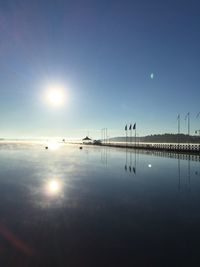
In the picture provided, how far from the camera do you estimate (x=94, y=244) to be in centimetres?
999

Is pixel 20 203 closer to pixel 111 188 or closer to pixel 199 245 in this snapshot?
pixel 111 188

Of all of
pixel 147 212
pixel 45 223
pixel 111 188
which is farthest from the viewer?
pixel 111 188

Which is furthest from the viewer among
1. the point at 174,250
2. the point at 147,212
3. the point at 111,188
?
the point at 111,188

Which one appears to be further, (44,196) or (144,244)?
(44,196)

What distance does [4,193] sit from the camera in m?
19.4

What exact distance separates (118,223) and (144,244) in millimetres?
2724

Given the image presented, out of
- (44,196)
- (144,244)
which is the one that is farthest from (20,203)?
(144,244)

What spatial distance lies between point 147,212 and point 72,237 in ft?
18.6

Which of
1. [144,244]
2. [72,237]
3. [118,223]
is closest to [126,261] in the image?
[144,244]

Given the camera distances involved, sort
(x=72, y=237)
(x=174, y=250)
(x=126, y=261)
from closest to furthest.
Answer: (x=126, y=261)
(x=174, y=250)
(x=72, y=237)

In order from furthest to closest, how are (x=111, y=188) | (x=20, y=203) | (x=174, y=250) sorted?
(x=111, y=188)
(x=20, y=203)
(x=174, y=250)

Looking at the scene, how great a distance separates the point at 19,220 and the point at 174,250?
8.07 metres

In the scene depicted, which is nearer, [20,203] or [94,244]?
[94,244]

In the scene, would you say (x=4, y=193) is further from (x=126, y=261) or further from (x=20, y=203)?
(x=126, y=261)
